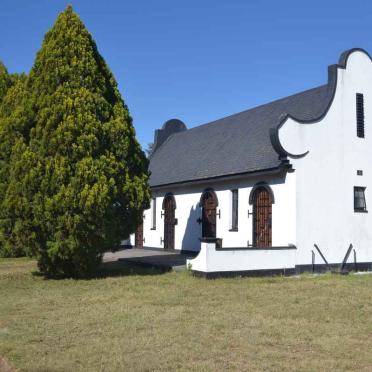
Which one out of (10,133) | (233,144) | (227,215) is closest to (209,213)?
(227,215)

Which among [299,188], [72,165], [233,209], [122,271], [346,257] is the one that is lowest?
[122,271]

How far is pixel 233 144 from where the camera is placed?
21.9m

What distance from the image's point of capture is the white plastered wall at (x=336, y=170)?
16516 mm

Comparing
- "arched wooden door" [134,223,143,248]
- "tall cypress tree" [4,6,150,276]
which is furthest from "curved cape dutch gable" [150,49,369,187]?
"tall cypress tree" [4,6,150,276]

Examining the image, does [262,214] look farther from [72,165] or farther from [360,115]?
[72,165]

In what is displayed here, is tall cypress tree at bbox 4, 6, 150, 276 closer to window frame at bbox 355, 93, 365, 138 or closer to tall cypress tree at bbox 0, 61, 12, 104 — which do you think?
window frame at bbox 355, 93, 365, 138

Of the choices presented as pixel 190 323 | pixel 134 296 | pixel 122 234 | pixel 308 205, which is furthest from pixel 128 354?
pixel 308 205

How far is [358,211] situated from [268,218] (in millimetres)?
3134

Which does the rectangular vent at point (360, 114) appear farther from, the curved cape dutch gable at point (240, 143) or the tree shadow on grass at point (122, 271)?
the tree shadow on grass at point (122, 271)

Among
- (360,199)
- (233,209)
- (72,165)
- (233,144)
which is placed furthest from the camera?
(233,144)

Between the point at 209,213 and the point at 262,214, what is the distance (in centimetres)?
368

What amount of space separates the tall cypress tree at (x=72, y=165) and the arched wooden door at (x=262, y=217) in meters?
4.71

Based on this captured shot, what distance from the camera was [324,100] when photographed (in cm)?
1756

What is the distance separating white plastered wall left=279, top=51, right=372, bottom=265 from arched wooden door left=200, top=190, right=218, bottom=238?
4.95 metres
